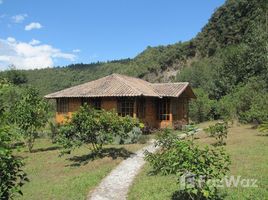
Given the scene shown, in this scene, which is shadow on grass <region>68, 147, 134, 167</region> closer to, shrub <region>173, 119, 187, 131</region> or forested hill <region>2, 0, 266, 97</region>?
shrub <region>173, 119, 187, 131</region>

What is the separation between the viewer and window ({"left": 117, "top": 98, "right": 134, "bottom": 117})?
2367cm

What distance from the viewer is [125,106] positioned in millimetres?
23859

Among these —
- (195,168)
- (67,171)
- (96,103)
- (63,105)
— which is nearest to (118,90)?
(96,103)

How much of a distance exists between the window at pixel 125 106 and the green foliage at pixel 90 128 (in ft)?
26.3

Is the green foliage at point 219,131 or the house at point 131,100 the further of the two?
the house at point 131,100

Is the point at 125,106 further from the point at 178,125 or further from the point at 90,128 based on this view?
the point at 90,128

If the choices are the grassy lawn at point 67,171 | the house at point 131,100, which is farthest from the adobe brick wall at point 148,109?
the grassy lawn at point 67,171

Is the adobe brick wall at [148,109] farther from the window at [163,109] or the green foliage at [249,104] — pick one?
the green foliage at [249,104]

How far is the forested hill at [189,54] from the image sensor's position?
2147 inches

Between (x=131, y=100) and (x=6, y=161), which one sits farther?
(x=131, y=100)

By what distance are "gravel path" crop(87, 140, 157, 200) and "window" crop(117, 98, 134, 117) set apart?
8621 millimetres

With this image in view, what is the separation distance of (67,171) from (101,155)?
7.26ft

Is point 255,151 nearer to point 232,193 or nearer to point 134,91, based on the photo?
point 232,193

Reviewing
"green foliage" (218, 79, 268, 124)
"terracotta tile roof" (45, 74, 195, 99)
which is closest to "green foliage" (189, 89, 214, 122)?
"green foliage" (218, 79, 268, 124)
